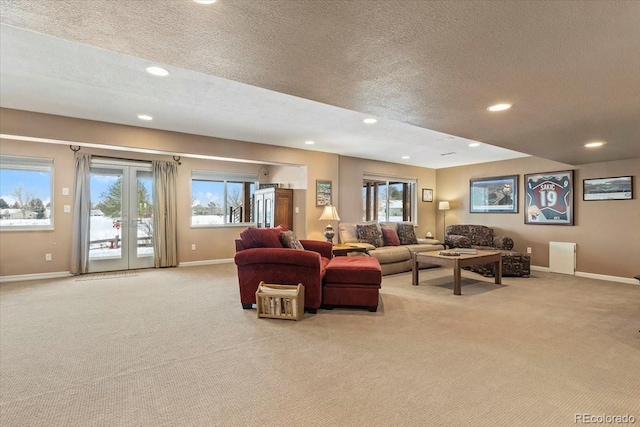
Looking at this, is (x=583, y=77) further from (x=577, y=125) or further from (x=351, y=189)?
(x=351, y=189)

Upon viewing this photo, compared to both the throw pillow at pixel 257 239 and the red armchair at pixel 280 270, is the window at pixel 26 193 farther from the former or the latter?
the red armchair at pixel 280 270

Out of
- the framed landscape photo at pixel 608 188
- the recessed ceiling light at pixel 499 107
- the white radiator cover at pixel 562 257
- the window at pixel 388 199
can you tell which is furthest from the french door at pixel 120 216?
the framed landscape photo at pixel 608 188

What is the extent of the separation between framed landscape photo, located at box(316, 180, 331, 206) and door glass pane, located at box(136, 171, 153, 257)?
3319 mm

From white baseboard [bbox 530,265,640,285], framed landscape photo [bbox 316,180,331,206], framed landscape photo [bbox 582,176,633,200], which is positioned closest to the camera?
white baseboard [bbox 530,265,640,285]

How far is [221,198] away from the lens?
7.22 metres

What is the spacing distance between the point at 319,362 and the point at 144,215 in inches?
210

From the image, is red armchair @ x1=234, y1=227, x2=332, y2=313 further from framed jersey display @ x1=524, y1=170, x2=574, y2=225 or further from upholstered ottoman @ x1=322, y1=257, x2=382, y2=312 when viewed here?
framed jersey display @ x1=524, y1=170, x2=574, y2=225

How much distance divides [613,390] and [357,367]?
1586 millimetres

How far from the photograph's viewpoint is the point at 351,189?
697cm

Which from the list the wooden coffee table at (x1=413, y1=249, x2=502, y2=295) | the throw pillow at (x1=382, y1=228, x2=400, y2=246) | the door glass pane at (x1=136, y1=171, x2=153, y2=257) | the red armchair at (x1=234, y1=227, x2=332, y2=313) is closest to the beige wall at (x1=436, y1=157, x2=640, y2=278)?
the wooden coffee table at (x1=413, y1=249, x2=502, y2=295)

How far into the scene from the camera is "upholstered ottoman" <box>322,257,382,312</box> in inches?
138

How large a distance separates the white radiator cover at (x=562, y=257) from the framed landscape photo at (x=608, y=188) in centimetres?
95

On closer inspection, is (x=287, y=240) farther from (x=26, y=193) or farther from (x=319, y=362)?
(x=26, y=193)

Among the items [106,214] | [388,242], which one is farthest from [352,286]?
[106,214]
